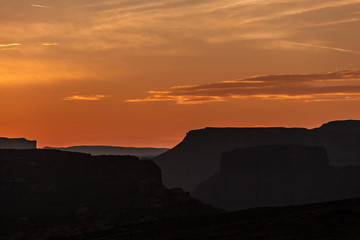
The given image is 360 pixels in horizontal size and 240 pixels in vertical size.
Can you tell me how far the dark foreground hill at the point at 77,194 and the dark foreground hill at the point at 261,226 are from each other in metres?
10.7

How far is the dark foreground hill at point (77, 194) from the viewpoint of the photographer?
11425cm

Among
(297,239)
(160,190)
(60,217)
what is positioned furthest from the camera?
(160,190)

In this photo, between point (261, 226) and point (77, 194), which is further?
point (77, 194)

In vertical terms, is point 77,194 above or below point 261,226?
above

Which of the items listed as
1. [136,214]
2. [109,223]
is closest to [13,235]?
[109,223]

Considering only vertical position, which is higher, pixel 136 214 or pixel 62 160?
pixel 62 160

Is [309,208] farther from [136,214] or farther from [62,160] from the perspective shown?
[62,160]

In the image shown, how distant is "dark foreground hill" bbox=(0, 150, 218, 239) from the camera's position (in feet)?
375

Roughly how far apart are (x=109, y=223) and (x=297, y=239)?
4204 centimetres

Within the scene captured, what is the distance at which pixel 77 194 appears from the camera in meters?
131

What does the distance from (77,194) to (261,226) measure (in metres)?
54.3

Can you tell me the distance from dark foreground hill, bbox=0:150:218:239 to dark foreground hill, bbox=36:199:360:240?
10.7 m

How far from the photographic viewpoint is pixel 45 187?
436 ft

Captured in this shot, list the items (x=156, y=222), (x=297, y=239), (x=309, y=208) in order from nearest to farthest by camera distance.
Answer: (x=297, y=239) < (x=309, y=208) < (x=156, y=222)
